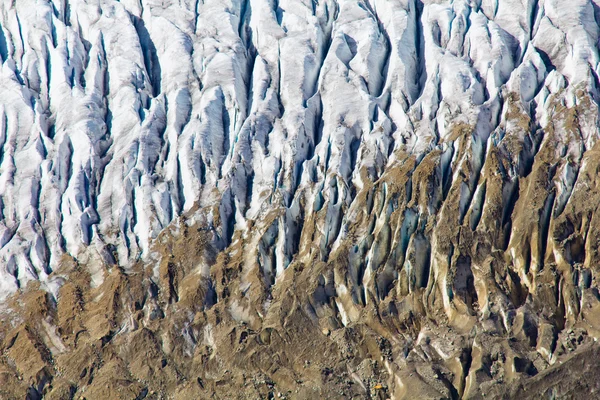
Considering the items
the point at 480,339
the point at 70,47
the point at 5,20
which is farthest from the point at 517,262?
the point at 5,20

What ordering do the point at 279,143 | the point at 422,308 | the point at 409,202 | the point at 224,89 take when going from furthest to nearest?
the point at 224,89 < the point at 279,143 < the point at 409,202 < the point at 422,308

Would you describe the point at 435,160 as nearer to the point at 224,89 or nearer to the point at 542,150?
the point at 542,150

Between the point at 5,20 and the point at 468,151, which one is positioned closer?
the point at 468,151

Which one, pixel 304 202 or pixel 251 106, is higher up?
pixel 251 106

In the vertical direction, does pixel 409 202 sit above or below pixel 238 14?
below

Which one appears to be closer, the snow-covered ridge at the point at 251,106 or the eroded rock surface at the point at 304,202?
the eroded rock surface at the point at 304,202

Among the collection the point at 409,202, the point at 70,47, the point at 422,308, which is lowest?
the point at 422,308

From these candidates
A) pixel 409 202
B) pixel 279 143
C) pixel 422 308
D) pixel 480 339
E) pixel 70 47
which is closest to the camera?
pixel 480 339
